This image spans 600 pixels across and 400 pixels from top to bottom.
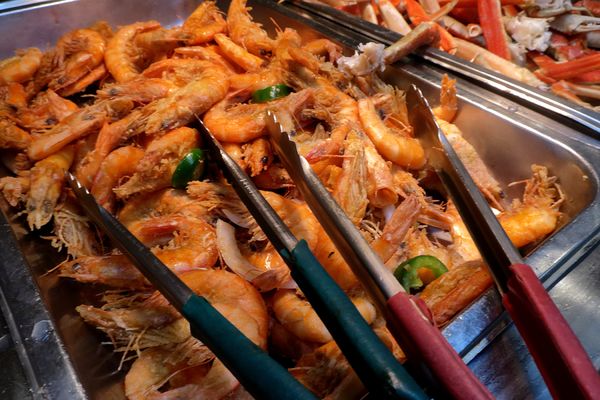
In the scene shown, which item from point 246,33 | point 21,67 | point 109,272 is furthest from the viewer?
point 246,33

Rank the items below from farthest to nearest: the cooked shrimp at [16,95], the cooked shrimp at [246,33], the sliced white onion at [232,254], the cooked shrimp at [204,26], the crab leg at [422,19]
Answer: the crab leg at [422,19], the cooked shrimp at [204,26], the cooked shrimp at [246,33], the cooked shrimp at [16,95], the sliced white onion at [232,254]

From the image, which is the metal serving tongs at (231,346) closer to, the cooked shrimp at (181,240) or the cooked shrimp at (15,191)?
the cooked shrimp at (181,240)

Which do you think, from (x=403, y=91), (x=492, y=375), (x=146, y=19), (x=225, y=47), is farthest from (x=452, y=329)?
(x=146, y=19)

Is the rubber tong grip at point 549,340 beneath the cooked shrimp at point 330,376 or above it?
above

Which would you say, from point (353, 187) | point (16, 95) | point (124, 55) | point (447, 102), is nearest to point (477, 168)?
Answer: point (447, 102)

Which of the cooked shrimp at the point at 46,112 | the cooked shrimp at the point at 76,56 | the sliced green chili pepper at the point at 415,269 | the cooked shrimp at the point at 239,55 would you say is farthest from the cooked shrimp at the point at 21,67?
the sliced green chili pepper at the point at 415,269

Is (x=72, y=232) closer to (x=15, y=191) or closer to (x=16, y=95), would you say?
(x=15, y=191)

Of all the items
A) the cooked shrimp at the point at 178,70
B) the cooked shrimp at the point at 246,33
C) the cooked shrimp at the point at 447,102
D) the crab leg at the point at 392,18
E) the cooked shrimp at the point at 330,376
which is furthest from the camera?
the crab leg at the point at 392,18
